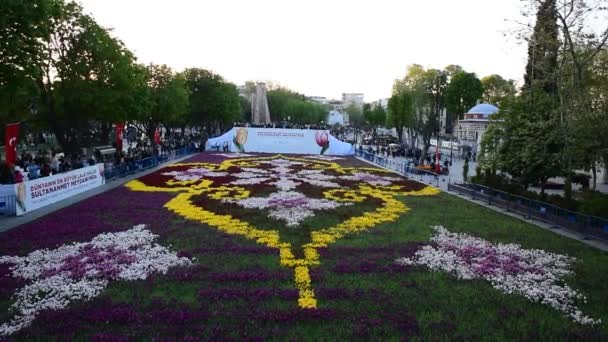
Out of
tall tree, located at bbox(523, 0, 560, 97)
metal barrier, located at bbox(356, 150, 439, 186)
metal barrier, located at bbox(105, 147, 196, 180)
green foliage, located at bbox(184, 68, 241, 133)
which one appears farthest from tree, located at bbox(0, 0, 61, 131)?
green foliage, located at bbox(184, 68, 241, 133)

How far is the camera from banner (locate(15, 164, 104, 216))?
67.8ft

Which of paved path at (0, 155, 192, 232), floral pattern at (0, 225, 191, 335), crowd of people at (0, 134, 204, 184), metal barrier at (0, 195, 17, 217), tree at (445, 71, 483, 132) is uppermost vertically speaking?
tree at (445, 71, 483, 132)

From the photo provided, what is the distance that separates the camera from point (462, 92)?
8794 centimetres

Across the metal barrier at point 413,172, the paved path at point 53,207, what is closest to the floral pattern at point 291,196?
the paved path at point 53,207

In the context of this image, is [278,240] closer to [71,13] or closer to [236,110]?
[71,13]

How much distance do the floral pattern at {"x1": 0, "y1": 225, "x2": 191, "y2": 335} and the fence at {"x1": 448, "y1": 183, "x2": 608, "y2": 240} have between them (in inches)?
640

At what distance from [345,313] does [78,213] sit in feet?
50.4

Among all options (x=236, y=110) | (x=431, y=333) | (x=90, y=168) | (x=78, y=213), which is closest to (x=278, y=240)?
(x=431, y=333)

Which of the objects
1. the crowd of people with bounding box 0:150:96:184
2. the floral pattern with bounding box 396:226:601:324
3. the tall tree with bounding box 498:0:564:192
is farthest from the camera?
the crowd of people with bounding box 0:150:96:184

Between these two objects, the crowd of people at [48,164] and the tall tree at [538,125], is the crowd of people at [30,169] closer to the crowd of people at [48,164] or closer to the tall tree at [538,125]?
the crowd of people at [48,164]

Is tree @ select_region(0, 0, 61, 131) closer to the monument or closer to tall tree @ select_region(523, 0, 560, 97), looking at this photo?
tall tree @ select_region(523, 0, 560, 97)

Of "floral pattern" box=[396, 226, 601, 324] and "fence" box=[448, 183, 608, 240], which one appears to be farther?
"fence" box=[448, 183, 608, 240]

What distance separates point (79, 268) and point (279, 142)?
50.1 meters

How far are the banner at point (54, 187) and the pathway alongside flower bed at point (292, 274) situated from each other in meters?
1.71
